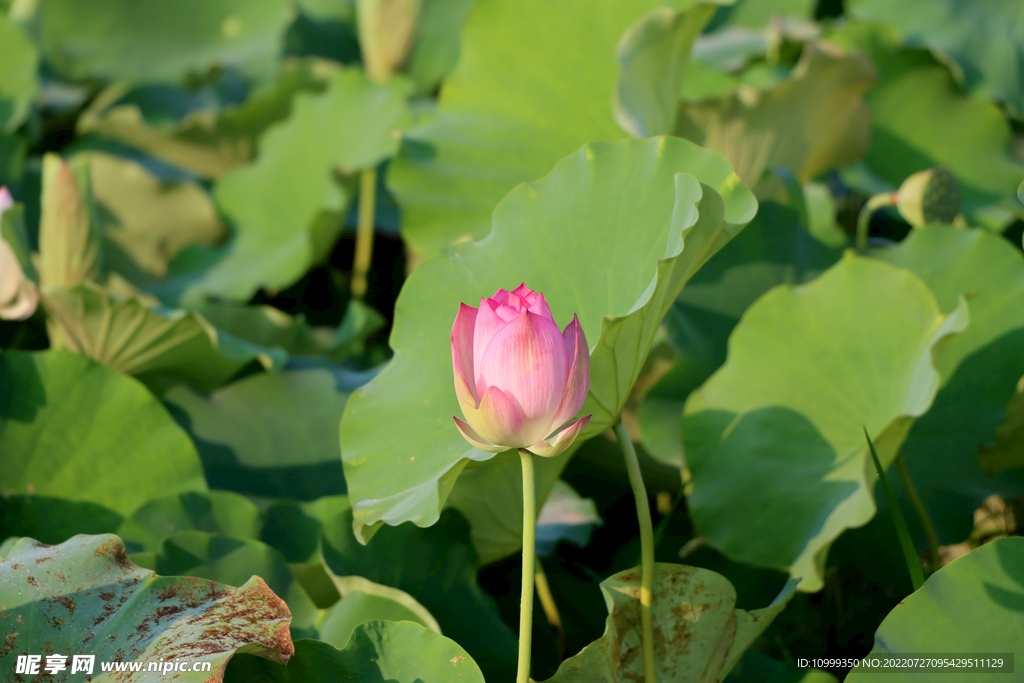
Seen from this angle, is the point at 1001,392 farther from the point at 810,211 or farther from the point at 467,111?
the point at 467,111

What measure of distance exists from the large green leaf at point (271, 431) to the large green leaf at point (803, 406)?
43 centimetres

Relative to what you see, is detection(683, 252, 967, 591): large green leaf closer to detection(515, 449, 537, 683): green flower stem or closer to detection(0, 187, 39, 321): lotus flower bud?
detection(515, 449, 537, 683): green flower stem

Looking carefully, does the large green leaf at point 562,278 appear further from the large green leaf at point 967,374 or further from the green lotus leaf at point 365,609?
the large green leaf at point 967,374

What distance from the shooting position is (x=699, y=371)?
1045mm

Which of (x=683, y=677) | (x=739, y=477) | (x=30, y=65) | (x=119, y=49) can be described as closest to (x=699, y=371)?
(x=739, y=477)

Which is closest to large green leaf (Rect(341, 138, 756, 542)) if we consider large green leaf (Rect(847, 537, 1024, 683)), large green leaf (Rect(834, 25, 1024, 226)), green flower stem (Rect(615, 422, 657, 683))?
green flower stem (Rect(615, 422, 657, 683))

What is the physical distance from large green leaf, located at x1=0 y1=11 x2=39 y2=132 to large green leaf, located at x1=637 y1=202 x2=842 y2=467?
4.05 ft

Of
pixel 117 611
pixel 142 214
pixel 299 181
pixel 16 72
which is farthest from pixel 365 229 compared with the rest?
pixel 117 611

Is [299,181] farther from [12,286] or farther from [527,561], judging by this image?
[527,561]

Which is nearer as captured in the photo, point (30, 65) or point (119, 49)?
point (30, 65)

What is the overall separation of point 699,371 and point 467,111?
0.57 m

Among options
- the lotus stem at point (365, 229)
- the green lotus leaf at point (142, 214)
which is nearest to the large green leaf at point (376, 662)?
the lotus stem at point (365, 229)

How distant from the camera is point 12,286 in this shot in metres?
1.03

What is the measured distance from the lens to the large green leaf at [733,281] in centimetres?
105
